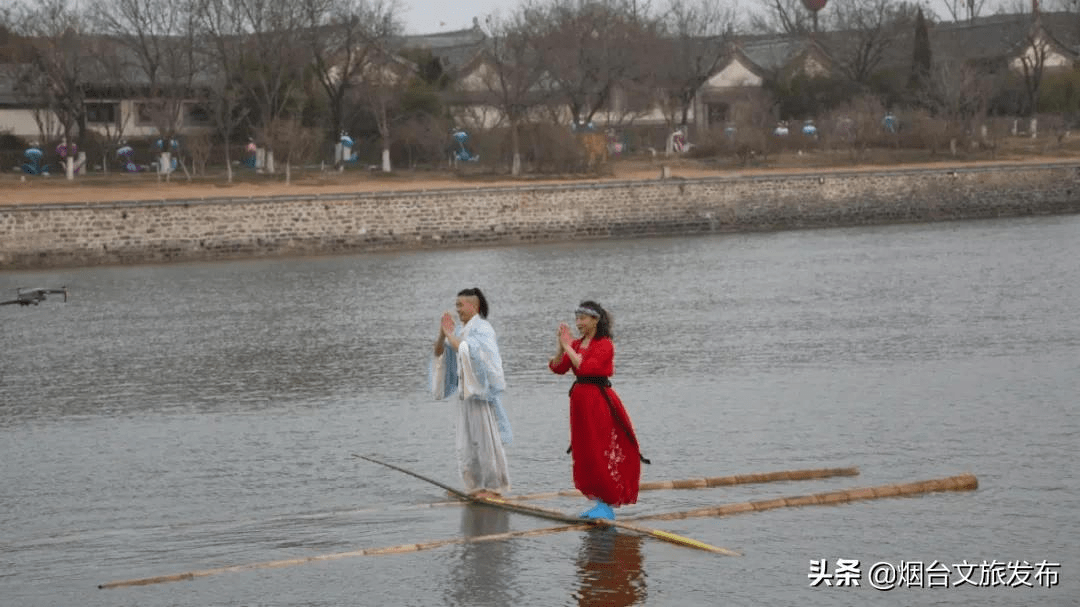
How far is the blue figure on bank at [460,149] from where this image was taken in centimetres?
6028

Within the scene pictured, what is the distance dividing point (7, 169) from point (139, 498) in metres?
47.0

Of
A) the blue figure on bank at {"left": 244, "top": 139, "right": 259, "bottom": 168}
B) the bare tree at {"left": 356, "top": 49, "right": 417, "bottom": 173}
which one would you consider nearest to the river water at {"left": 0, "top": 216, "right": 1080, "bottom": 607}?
the blue figure on bank at {"left": 244, "top": 139, "right": 259, "bottom": 168}

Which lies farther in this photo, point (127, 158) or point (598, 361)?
point (127, 158)

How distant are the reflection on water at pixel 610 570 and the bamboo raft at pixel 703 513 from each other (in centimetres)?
23

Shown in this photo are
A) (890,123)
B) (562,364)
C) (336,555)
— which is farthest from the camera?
(890,123)

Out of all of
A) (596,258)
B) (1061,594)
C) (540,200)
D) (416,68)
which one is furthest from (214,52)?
(1061,594)

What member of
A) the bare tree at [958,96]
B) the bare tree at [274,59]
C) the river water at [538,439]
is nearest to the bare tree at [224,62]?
the bare tree at [274,59]

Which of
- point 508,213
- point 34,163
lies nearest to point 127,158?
point 34,163

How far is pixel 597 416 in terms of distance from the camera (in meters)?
11.6

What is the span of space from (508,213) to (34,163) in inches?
692

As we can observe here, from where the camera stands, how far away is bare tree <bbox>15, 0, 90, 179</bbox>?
60125 mm

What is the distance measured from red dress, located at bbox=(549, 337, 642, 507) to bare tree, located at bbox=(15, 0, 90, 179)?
1876 inches

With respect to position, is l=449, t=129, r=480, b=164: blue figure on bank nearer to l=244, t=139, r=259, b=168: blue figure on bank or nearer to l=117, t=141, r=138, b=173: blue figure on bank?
l=244, t=139, r=259, b=168: blue figure on bank

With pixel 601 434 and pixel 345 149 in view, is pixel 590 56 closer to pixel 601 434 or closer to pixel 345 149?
pixel 345 149
